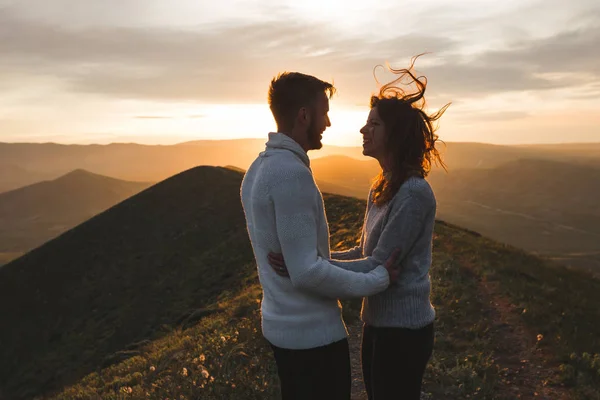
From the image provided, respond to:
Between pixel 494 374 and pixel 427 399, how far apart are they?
1764 millimetres

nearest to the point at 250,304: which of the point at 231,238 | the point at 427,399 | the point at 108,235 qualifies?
the point at 427,399

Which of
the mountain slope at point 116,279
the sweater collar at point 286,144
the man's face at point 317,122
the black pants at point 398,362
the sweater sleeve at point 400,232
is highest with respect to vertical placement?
the man's face at point 317,122

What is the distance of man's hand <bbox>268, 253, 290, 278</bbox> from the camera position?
3484 mm

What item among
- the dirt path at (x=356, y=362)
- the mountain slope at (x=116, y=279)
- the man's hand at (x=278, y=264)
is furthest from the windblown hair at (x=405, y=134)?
the mountain slope at (x=116, y=279)

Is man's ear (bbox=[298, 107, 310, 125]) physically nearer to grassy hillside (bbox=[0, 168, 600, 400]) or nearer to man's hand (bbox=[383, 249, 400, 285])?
man's hand (bbox=[383, 249, 400, 285])

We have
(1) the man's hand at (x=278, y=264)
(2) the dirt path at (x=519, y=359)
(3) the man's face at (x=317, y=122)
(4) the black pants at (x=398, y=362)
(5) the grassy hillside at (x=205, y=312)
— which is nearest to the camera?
(1) the man's hand at (x=278, y=264)

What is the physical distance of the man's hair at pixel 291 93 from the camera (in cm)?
350

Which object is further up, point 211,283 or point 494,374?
point 494,374

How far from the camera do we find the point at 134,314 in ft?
82.9

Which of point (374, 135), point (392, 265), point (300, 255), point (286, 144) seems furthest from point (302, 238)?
point (374, 135)

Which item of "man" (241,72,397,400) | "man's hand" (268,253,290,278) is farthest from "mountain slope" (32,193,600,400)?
"man's hand" (268,253,290,278)

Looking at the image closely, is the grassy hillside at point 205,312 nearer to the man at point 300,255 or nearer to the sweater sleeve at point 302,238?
the man at point 300,255

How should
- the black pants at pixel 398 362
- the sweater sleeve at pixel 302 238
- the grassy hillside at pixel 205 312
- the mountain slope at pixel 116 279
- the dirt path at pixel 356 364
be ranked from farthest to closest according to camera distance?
the mountain slope at pixel 116 279, the grassy hillside at pixel 205 312, the dirt path at pixel 356 364, the black pants at pixel 398 362, the sweater sleeve at pixel 302 238

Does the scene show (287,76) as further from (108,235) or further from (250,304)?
(108,235)
